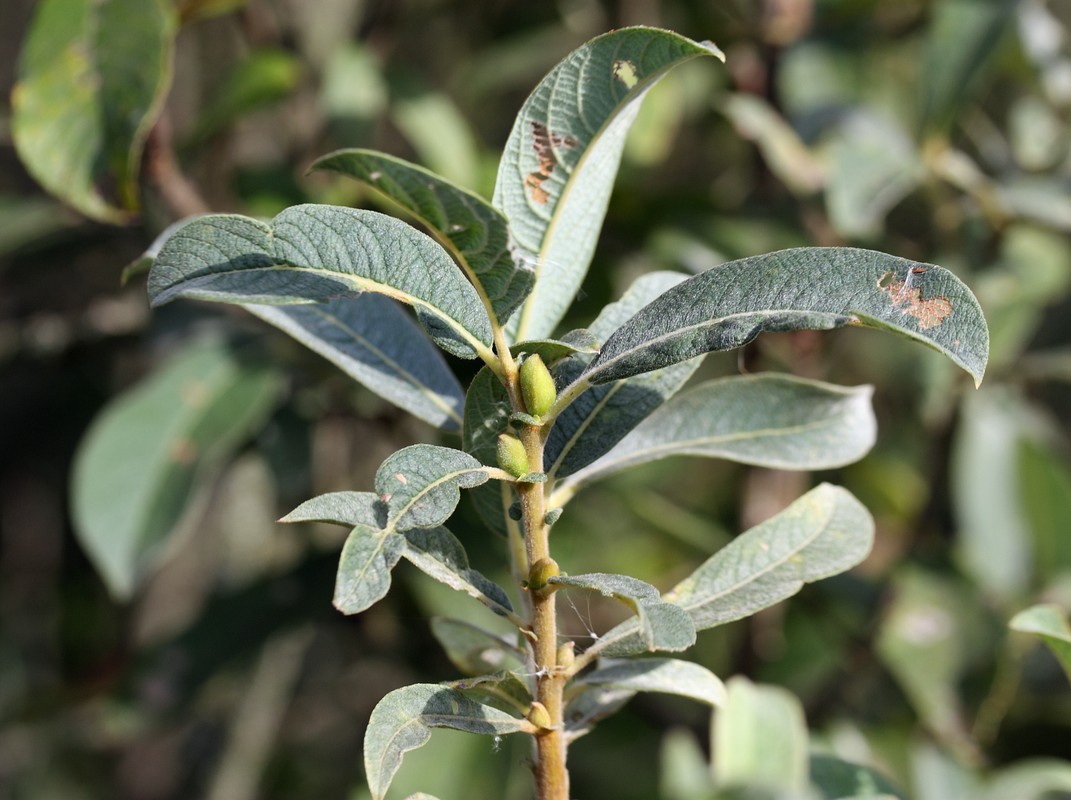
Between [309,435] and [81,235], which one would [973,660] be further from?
[81,235]

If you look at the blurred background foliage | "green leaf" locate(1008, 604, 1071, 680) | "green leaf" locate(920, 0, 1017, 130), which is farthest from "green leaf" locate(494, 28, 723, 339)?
"green leaf" locate(920, 0, 1017, 130)

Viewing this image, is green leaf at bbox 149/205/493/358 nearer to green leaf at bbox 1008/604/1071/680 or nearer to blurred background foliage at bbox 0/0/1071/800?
green leaf at bbox 1008/604/1071/680

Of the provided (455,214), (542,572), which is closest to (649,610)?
(542,572)

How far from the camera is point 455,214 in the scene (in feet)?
1.35

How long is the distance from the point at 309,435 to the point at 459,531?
0.70ft

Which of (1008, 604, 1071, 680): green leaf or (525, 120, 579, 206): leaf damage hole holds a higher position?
(525, 120, 579, 206): leaf damage hole

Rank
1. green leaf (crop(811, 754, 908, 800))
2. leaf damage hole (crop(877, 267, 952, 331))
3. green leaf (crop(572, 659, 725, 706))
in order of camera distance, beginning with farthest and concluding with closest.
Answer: green leaf (crop(811, 754, 908, 800)), green leaf (crop(572, 659, 725, 706)), leaf damage hole (crop(877, 267, 952, 331))

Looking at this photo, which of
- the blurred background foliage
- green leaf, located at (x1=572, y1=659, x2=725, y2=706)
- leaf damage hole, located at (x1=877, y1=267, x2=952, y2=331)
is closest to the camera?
leaf damage hole, located at (x1=877, y1=267, x2=952, y2=331)

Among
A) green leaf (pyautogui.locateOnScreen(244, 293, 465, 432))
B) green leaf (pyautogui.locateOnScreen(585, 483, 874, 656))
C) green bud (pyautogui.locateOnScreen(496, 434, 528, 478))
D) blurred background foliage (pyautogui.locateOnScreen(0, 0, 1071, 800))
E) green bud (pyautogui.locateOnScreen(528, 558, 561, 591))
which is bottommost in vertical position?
blurred background foliage (pyautogui.locateOnScreen(0, 0, 1071, 800))

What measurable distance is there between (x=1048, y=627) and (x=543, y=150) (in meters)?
0.35

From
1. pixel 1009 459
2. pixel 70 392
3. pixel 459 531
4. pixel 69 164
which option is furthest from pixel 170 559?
pixel 1009 459

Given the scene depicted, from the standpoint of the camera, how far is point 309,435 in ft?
4.03

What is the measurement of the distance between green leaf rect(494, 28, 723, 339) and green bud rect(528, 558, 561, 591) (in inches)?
4.7

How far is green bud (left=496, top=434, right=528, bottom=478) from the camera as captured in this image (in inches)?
17.1
